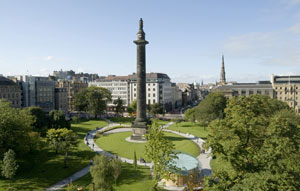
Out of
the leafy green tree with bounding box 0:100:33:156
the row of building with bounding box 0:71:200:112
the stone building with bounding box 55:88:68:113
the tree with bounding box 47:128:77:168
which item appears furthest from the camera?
the stone building with bounding box 55:88:68:113

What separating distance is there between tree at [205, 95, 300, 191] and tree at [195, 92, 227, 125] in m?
45.7

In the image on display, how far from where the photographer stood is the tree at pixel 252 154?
16.5m

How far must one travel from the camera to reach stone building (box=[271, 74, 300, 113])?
111 metres

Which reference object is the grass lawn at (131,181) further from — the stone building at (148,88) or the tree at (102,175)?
the stone building at (148,88)

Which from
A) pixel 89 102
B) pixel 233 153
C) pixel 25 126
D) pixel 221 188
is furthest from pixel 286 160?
pixel 89 102

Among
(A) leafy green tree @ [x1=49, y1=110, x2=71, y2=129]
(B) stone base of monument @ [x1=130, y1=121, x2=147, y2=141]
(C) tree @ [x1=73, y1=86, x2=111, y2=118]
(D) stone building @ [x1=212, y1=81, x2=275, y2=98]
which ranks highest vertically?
(D) stone building @ [x1=212, y1=81, x2=275, y2=98]

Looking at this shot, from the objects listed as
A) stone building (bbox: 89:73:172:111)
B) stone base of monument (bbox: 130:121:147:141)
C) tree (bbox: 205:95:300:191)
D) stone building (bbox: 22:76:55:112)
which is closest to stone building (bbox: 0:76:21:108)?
stone building (bbox: 22:76:55:112)

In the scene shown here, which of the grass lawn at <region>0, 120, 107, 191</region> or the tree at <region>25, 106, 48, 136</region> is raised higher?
the tree at <region>25, 106, 48, 136</region>

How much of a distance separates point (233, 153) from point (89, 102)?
74106mm

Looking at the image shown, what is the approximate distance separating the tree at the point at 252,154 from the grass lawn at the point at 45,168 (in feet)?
75.9

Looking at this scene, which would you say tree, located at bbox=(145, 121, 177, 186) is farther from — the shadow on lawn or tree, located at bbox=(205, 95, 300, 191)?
the shadow on lawn

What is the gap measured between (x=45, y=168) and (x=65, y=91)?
8440 centimetres

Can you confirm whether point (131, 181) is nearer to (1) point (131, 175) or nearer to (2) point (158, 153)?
(1) point (131, 175)

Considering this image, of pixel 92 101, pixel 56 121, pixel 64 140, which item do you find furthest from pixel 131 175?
pixel 92 101
